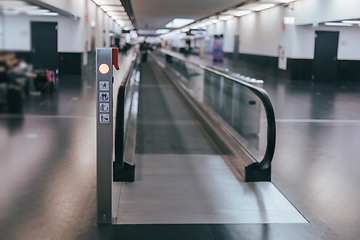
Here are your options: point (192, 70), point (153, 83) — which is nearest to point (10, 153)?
point (192, 70)

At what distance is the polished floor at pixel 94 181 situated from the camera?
137 inches

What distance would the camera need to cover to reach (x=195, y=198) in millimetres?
4324

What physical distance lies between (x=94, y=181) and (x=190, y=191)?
1106 mm

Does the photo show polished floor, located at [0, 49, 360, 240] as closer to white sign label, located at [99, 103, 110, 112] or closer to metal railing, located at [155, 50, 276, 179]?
metal railing, located at [155, 50, 276, 179]

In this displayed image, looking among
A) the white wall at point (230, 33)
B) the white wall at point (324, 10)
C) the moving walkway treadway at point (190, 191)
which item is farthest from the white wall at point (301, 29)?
the moving walkway treadway at point (190, 191)

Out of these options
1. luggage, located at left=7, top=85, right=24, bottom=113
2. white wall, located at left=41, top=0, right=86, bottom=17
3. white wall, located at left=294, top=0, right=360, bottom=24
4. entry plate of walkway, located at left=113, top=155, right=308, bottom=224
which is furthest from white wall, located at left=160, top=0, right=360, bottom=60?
luggage, located at left=7, top=85, right=24, bottom=113

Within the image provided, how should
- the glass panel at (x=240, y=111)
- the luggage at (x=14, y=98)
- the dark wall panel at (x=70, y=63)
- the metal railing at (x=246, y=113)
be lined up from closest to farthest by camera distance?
the luggage at (x=14, y=98) < the metal railing at (x=246, y=113) < the glass panel at (x=240, y=111) < the dark wall panel at (x=70, y=63)

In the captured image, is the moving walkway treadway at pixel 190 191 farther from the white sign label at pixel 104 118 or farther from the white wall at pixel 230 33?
the white wall at pixel 230 33

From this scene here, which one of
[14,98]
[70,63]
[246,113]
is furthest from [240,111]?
[70,63]

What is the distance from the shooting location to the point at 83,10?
59.3 ft

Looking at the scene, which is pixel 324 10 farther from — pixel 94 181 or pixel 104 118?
pixel 104 118

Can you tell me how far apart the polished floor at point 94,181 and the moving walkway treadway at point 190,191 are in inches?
5.9

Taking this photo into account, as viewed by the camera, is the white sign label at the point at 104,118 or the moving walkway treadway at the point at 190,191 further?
the moving walkway treadway at the point at 190,191

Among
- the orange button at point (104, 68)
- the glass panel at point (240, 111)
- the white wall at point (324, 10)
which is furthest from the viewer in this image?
the white wall at point (324, 10)
